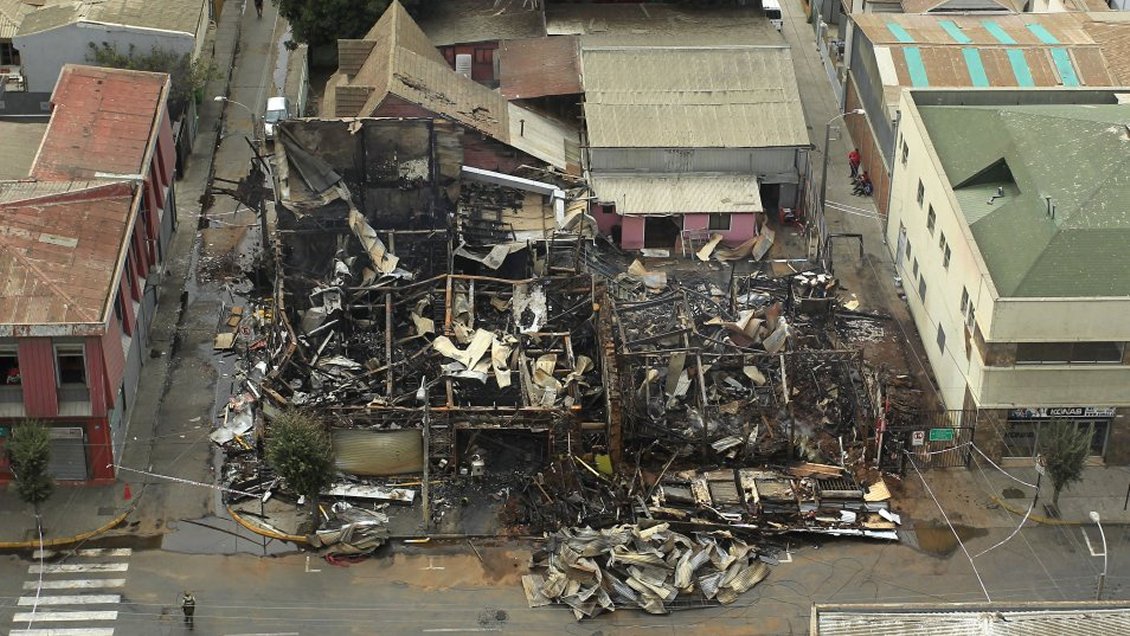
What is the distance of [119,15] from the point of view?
294ft

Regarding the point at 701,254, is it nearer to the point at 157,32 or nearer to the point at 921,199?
the point at 921,199

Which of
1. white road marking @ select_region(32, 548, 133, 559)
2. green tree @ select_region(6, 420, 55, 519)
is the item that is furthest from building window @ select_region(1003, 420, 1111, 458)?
green tree @ select_region(6, 420, 55, 519)

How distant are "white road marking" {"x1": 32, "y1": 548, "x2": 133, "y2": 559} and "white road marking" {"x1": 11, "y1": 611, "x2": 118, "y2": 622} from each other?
3.18m

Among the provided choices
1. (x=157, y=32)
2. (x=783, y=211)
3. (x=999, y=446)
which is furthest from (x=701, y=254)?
(x=157, y=32)

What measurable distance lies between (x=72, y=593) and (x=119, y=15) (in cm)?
4192

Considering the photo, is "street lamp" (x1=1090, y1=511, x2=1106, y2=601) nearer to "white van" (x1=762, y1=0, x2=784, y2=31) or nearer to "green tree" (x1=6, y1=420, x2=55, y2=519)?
"green tree" (x1=6, y1=420, x2=55, y2=519)

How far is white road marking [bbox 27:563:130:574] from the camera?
2312 inches

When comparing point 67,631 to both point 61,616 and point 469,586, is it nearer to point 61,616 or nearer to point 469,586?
point 61,616

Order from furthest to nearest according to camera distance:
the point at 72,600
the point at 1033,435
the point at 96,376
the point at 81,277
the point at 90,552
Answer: the point at 1033,435 → the point at 81,277 → the point at 96,376 → the point at 90,552 → the point at 72,600

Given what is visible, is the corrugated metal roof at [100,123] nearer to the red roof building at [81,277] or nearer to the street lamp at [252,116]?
the red roof building at [81,277]

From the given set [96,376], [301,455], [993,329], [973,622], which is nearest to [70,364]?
[96,376]

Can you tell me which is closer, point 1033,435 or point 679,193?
point 1033,435

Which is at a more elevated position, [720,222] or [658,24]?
[658,24]

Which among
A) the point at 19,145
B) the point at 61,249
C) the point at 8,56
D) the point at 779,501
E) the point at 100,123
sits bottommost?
Result: the point at 779,501
